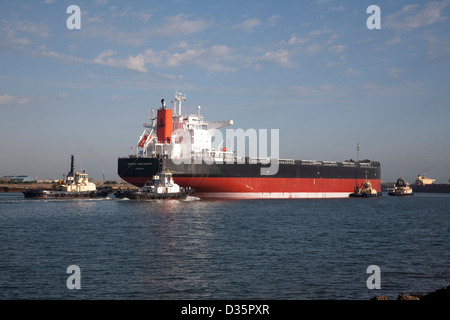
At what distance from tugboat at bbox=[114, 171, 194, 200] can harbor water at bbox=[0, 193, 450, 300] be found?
13564mm

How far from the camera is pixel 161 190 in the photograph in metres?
44.9

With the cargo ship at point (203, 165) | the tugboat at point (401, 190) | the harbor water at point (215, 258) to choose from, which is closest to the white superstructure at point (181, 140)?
the cargo ship at point (203, 165)

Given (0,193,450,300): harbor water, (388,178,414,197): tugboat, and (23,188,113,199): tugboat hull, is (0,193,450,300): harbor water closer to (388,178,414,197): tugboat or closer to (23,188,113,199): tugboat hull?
(23,188,113,199): tugboat hull

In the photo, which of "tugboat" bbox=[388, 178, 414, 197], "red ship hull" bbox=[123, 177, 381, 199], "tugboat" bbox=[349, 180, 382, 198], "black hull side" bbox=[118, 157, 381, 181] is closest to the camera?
"black hull side" bbox=[118, 157, 381, 181]

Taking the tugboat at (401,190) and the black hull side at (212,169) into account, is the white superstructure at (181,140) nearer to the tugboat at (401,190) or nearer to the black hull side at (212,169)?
the black hull side at (212,169)

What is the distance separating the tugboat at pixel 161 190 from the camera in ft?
146

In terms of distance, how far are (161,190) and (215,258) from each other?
93.2ft

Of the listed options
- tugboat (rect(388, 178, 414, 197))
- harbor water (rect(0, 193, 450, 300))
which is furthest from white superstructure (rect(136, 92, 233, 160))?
tugboat (rect(388, 178, 414, 197))

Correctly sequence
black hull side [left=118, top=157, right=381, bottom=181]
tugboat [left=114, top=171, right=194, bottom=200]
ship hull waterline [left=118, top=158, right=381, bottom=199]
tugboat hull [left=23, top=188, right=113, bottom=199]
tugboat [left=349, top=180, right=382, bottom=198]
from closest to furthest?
tugboat [left=114, top=171, right=194, bottom=200] → black hull side [left=118, top=157, right=381, bottom=181] → ship hull waterline [left=118, top=158, right=381, bottom=199] → tugboat hull [left=23, top=188, right=113, bottom=199] → tugboat [left=349, top=180, right=382, bottom=198]

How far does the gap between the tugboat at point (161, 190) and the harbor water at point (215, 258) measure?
44.5 feet

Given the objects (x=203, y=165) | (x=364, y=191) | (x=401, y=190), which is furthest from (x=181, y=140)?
(x=401, y=190)

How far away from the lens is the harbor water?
41.2 feet
